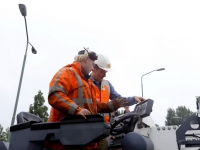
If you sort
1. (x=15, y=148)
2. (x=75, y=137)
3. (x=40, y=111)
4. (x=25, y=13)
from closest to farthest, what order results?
1. (x=75, y=137)
2. (x=15, y=148)
3. (x=25, y=13)
4. (x=40, y=111)

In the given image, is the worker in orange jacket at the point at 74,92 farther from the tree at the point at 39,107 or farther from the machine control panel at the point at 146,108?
the tree at the point at 39,107

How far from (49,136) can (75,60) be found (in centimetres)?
109

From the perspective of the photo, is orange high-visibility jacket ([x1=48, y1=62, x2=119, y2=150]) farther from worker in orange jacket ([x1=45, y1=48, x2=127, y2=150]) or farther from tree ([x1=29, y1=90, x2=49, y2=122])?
tree ([x1=29, y1=90, x2=49, y2=122])

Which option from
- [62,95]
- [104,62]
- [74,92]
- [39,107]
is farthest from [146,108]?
[39,107]

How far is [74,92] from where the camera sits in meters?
3.10

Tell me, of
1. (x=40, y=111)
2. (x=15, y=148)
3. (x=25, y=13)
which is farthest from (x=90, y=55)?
(x=40, y=111)

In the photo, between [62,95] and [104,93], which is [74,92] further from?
[104,93]

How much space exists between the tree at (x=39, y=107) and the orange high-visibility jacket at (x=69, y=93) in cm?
1889

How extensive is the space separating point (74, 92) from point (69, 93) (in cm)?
5

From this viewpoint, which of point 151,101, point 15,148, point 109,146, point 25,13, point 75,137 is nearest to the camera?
point 75,137

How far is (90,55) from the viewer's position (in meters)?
3.39

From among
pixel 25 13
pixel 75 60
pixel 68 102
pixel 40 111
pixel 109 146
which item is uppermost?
pixel 25 13

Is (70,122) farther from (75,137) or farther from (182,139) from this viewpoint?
(182,139)


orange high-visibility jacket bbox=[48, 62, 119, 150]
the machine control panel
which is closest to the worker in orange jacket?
orange high-visibility jacket bbox=[48, 62, 119, 150]
